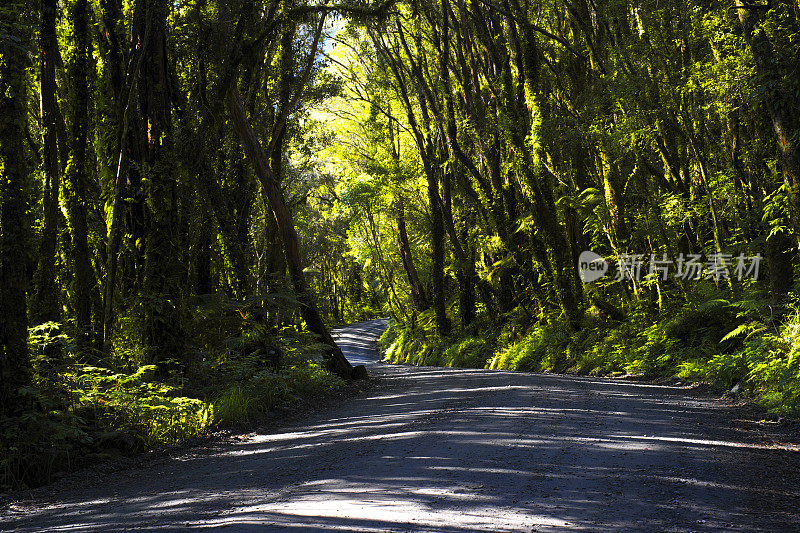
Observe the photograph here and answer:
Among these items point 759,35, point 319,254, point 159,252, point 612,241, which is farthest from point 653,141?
point 319,254

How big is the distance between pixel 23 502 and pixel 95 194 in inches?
348

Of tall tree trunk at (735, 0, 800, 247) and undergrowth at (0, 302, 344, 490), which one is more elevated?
tall tree trunk at (735, 0, 800, 247)

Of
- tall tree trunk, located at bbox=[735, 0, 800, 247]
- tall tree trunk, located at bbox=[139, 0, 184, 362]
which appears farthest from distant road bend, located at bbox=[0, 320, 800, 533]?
tall tree trunk, located at bbox=[735, 0, 800, 247]

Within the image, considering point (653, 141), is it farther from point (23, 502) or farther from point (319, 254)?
point (319, 254)

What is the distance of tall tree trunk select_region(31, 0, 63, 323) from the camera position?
10.9 meters

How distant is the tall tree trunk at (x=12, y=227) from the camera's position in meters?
6.75

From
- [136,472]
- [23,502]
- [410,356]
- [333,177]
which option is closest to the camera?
[23,502]

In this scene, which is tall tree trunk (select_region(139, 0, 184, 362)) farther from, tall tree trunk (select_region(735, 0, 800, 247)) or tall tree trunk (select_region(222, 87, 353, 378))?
tall tree trunk (select_region(735, 0, 800, 247))

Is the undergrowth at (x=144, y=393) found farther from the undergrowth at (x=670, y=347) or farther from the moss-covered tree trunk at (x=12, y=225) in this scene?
the undergrowth at (x=670, y=347)

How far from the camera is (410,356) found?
31.2m

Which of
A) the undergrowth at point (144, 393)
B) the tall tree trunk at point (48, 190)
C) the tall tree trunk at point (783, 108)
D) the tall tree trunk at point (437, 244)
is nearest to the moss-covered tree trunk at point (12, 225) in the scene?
the undergrowth at point (144, 393)

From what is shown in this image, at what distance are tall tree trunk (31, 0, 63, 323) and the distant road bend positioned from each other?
505 centimetres

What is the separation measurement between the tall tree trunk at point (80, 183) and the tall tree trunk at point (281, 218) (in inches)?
128

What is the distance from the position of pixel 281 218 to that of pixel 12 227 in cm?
847
